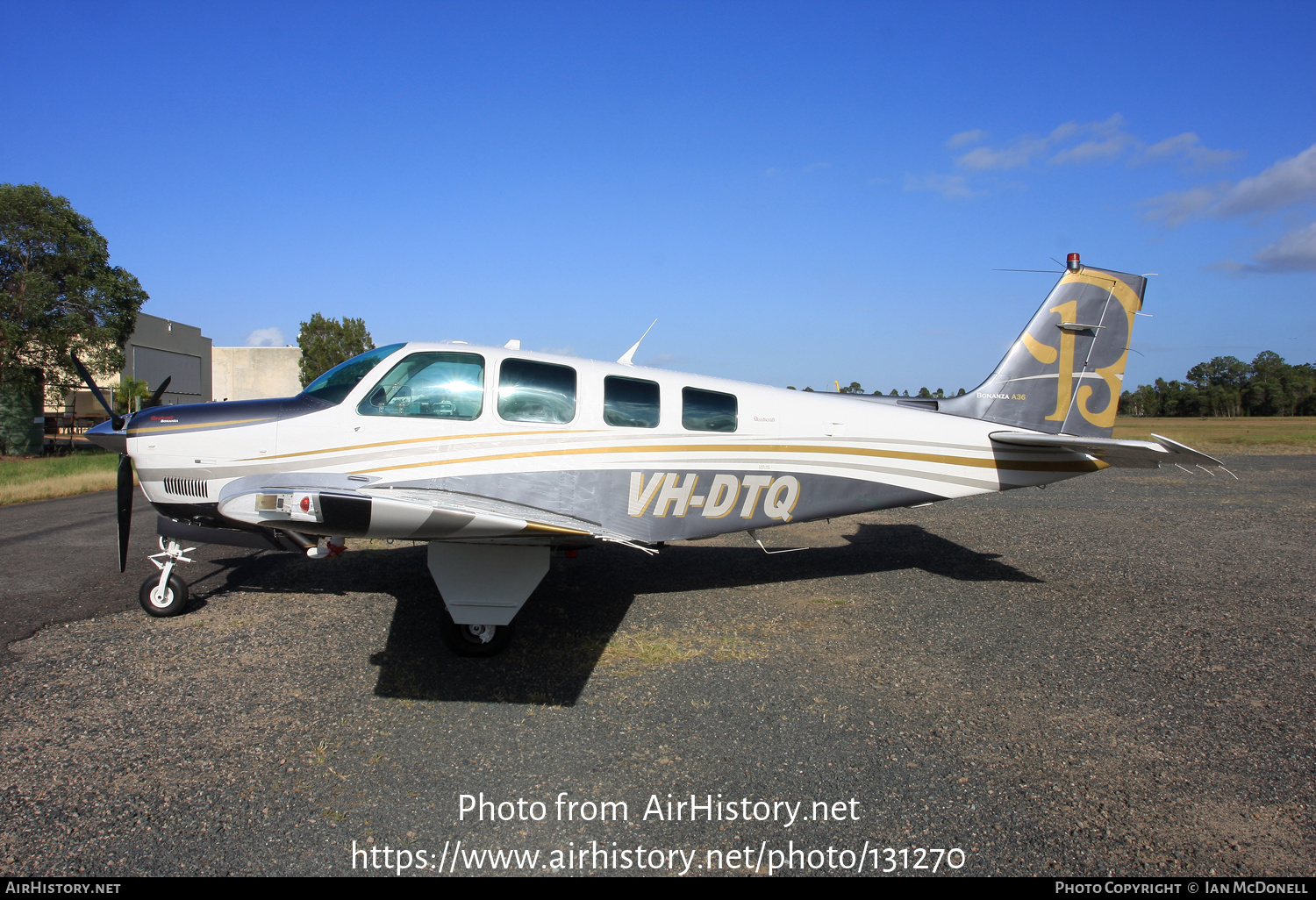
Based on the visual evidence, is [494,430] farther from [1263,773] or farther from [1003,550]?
[1003,550]

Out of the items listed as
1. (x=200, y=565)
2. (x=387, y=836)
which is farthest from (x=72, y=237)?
(x=387, y=836)

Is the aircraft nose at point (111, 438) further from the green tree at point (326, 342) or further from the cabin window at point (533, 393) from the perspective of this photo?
the green tree at point (326, 342)

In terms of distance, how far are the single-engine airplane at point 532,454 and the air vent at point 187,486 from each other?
0.04 feet

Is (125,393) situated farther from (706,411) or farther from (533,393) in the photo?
(706,411)

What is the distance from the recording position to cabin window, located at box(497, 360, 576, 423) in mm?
4980

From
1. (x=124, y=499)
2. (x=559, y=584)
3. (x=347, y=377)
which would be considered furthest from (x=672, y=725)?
(x=124, y=499)

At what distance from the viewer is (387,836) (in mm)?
2910

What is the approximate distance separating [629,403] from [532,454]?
892 millimetres

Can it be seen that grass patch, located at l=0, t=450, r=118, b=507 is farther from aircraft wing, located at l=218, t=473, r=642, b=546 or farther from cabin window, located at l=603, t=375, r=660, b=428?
cabin window, located at l=603, t=375, r=660, b=428

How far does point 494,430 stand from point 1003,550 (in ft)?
22.6

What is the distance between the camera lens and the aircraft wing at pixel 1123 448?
552 centimetres

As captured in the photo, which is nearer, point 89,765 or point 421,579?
point 89,765

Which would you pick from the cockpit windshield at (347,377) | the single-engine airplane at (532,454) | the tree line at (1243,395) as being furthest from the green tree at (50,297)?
the tree line at (1243,395)

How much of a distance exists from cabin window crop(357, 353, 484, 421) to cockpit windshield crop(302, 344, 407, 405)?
7.2 inches
